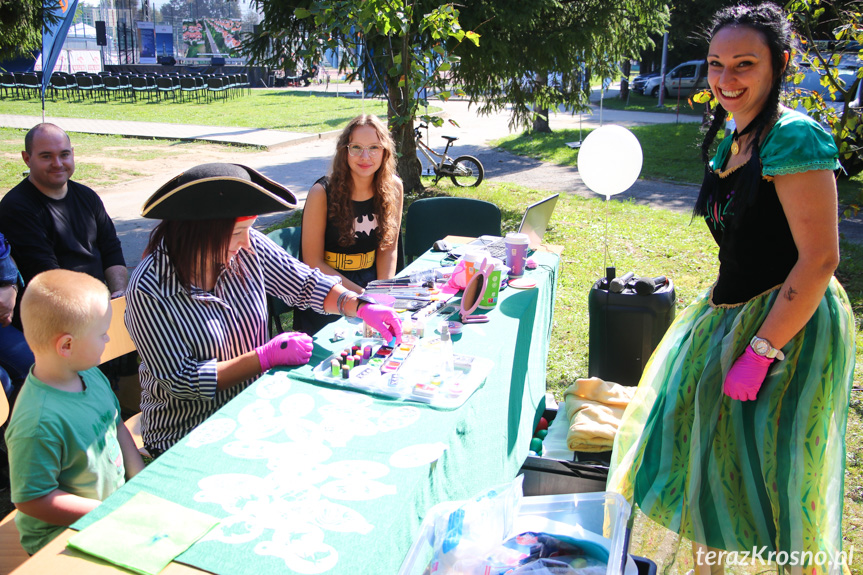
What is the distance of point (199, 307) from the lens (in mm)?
2137

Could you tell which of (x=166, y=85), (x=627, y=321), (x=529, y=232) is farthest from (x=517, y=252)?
(x=166, y=85)

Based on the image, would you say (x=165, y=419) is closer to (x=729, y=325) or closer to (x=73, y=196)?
(x=729, y=325)

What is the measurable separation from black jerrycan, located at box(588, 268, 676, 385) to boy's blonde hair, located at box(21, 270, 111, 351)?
245cm

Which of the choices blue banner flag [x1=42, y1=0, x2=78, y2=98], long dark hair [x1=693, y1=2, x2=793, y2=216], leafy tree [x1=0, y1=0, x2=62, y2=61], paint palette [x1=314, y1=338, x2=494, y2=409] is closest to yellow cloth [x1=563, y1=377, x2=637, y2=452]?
paint palette [x1=314, y1=338, x2=494, y2=409]

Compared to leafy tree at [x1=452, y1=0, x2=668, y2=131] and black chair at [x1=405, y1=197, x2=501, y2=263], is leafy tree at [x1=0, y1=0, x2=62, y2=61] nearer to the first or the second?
black chair at [x1=405, y1=197, x2=501, y2=263]

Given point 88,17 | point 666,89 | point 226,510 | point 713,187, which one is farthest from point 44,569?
point 88,17

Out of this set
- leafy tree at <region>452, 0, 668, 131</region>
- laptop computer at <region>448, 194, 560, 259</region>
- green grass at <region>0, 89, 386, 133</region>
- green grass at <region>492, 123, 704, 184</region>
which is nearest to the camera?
laptop computer at <region>448, 194, 560, 259</region>

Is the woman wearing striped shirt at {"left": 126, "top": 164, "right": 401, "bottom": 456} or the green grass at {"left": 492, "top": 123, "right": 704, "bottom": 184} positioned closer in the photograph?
the woman wearing striped shirt at {"left": 126, "top": 164, "right": 401, "bottom": 456}

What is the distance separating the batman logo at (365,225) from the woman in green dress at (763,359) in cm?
Answer: 204

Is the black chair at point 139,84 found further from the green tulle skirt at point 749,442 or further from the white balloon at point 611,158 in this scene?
the green tulle skirt at point 749,442

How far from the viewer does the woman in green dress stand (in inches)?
71.2

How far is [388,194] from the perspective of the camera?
3.68 m

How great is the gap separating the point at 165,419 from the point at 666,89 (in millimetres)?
26196

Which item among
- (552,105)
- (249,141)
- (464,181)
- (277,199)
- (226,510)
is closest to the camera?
(226,510)
